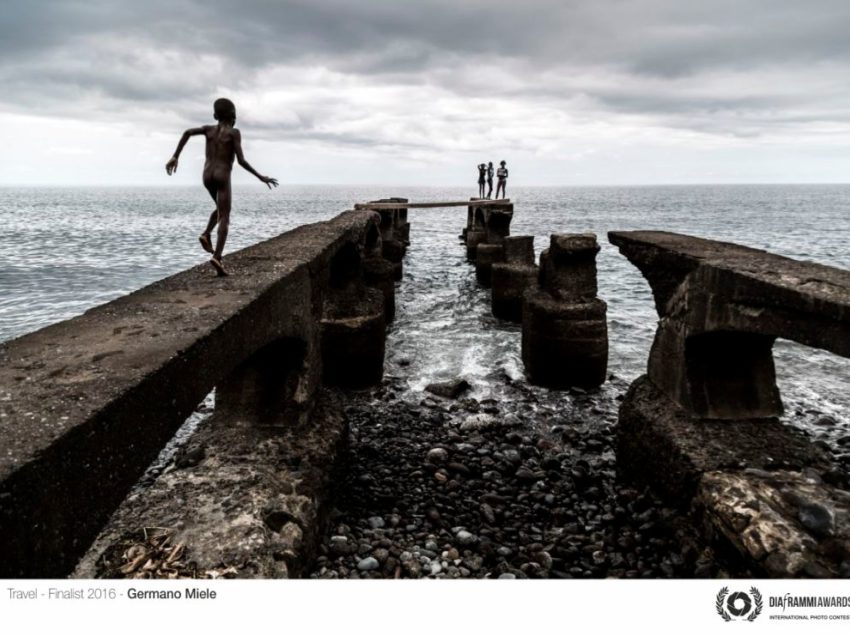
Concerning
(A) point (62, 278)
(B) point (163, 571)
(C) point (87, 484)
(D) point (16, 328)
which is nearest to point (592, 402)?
(B) point (163, 571)

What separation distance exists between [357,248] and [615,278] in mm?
19677

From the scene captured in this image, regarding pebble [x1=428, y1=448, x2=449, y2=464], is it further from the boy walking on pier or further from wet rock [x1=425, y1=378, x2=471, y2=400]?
the boy walking on pier

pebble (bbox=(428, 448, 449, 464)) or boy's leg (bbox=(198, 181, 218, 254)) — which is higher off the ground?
boy's leg (bbox=(198, 181, 218, 254))

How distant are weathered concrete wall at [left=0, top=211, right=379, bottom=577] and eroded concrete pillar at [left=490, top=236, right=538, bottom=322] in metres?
12.2

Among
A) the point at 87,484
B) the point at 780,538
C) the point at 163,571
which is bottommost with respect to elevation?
the point at 163,571

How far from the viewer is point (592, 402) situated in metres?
10.8

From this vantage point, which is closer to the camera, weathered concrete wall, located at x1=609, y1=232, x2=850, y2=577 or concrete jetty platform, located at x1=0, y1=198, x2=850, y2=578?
concrete jetty platform, located at x1=0, y1=198, x2=850, y2=578

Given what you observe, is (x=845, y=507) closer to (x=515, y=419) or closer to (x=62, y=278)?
(x=515, y=419)

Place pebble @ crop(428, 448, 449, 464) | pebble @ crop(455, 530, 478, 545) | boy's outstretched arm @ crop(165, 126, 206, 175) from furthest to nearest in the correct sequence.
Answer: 1. pebble @ crop(428, 448, 449, 464)
2. pebble @ crop(455, 530, 478, 545)
3. boy's outstretched arm @ crop(165, 126, 206, 175)
